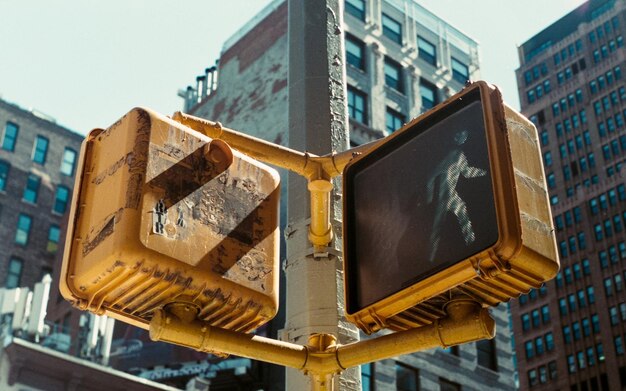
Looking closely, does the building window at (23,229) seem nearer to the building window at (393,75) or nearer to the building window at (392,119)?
the building window at (393,75)

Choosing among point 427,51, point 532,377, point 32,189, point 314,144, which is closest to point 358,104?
point 427,51

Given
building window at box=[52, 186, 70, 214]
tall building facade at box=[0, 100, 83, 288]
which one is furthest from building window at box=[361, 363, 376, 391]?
building window at box=[52, 186, 70, 214]

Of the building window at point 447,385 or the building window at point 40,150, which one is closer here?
the building window at point 447,385

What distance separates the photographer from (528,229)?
12.0 feet

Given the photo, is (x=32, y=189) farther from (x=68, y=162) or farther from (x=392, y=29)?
(x=392, y=29)

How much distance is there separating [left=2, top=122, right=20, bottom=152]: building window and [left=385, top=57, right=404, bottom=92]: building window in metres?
35.1

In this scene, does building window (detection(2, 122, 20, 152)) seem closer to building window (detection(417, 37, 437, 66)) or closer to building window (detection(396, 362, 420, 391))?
building window (detection(417, 37, 437, 66))

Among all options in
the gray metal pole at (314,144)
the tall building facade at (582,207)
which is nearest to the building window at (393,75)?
the gray metal pole at (314,144)

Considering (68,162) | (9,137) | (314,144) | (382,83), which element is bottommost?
(314,144)

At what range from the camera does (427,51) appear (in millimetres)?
53656

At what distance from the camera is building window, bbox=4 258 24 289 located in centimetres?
6735

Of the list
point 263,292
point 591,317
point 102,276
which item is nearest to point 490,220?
point 263,292

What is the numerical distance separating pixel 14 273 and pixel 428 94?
3521 cm

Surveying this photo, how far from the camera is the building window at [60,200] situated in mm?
73500
